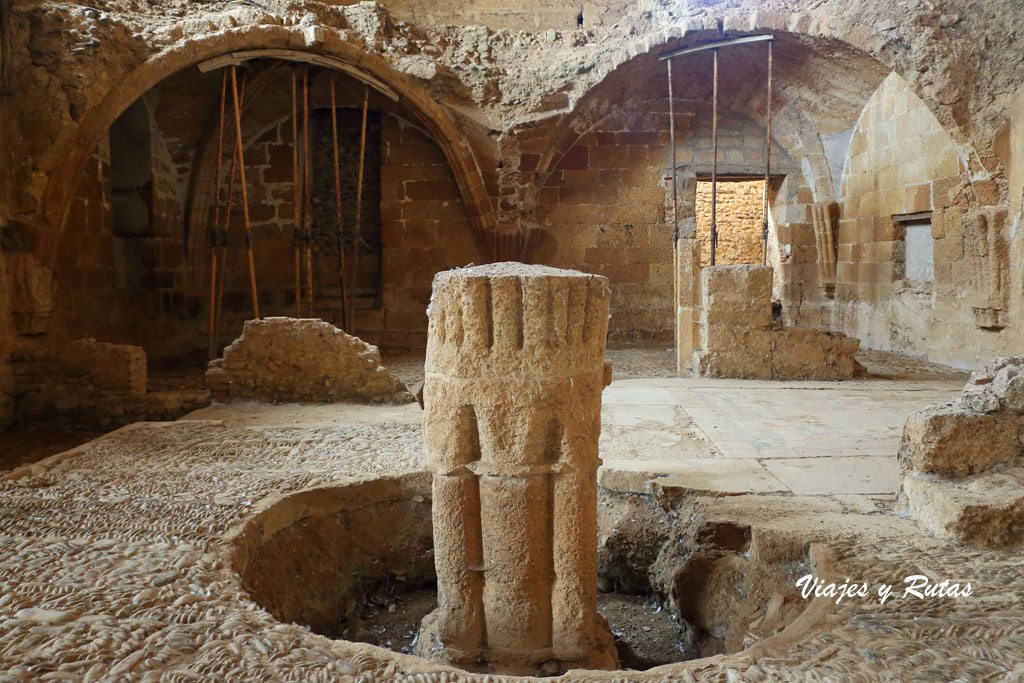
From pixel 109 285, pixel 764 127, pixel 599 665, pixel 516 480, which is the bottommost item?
pixel 599 665

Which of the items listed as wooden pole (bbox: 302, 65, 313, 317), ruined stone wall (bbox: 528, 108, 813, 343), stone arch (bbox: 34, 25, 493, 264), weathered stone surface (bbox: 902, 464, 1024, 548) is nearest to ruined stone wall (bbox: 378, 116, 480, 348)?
stone arch (bbox: 34, 25, 493, 264)

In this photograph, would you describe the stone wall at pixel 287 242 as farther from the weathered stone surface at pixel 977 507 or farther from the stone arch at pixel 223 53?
the weathered stone surface at pixel 977 507

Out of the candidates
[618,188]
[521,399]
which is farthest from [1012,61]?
[521,399]

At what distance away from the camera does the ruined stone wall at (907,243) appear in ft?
24.3

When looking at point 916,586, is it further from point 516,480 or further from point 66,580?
point 66,580

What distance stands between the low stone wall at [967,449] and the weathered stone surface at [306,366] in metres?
3.94

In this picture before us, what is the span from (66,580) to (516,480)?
168 cm

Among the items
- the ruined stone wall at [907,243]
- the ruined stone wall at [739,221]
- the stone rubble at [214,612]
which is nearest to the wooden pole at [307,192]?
the stone rubble at [214,612]

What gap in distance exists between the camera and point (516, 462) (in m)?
2.90

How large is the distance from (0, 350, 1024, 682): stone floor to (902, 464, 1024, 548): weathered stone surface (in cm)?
9

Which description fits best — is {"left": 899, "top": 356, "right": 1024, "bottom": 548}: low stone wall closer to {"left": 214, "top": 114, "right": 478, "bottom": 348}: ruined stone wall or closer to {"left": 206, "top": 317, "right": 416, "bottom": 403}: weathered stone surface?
{"left": 206, "top": 317, "right": 416, "bottom": 403}: weathered stone surface

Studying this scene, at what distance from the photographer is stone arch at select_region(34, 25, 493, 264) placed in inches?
263

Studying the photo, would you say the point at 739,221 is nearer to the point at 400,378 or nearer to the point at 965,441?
the point at 400,378

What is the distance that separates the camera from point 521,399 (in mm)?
2852
